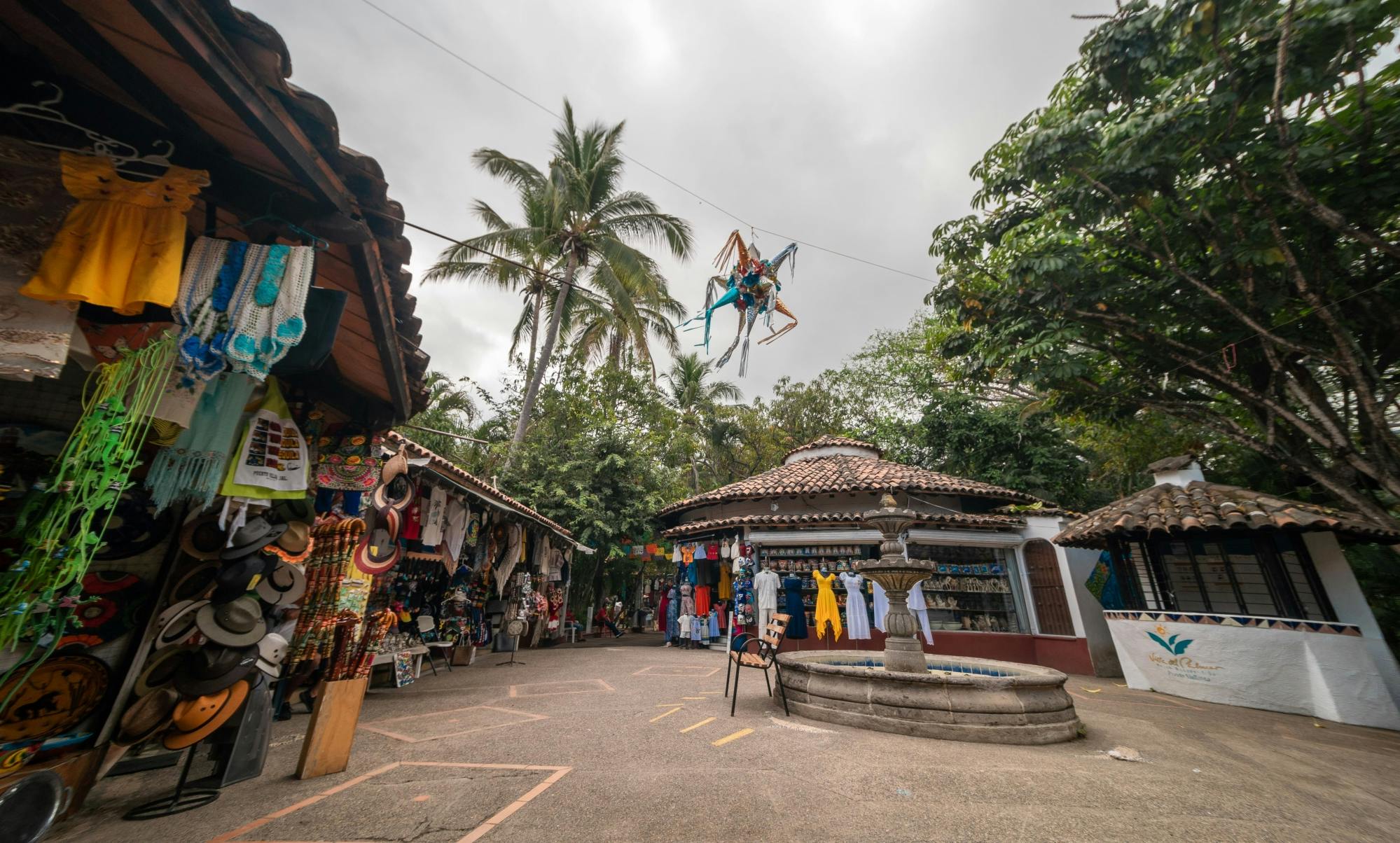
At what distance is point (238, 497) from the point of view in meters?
3.55

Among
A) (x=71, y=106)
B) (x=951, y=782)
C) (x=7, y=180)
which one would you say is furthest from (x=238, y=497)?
(x=951, y=782)

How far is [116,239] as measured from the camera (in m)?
2.13

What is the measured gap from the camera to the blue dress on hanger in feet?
36.7

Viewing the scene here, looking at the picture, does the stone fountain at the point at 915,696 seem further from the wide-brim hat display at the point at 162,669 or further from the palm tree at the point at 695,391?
the palm tree at the point at 695,391

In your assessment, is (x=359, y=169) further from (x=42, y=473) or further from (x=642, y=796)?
(x=642, y=796)

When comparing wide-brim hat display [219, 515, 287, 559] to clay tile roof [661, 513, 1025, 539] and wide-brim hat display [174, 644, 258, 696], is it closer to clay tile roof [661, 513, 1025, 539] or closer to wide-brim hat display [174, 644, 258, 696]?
wide-brim hat display [174, 644, 258, 696]

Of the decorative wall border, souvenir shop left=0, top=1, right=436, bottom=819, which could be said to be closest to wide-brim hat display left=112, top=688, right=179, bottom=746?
souvenir shop left=0, top=1, right=436, bottom=819

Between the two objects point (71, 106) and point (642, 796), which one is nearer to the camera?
point (71, 106)

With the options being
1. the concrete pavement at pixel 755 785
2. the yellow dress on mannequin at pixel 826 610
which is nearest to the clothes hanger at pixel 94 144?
the concrete pavement at pixel 755 785

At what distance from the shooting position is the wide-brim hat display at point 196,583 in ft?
11.5

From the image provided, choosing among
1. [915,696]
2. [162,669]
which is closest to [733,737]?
[915,696]

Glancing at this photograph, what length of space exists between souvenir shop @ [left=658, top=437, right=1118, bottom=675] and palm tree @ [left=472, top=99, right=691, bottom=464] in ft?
23.1

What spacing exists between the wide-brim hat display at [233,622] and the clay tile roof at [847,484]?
1043 cm

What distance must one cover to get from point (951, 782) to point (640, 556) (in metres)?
12.3
